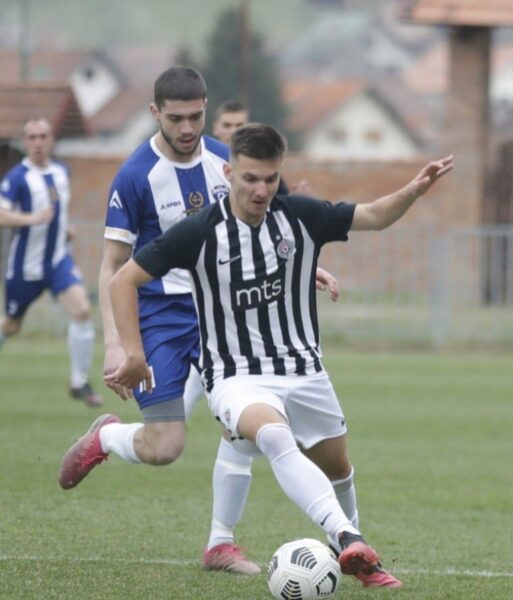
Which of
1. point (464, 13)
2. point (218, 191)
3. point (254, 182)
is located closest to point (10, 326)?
point (218, 191)

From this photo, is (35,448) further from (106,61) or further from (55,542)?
Result: (106,61)

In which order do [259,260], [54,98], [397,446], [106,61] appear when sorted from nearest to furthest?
[259,260], [397,446], [54,98], [106,61]

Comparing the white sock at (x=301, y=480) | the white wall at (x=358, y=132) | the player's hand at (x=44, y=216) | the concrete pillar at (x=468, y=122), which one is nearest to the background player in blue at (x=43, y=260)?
the player's hand at (x=44, y=216)

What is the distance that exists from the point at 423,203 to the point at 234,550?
2093 centimetres

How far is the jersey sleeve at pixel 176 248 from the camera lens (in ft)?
19.9

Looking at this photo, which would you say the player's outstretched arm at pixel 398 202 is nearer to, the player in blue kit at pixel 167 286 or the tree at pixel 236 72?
the player in blue kit at pixel 167 286

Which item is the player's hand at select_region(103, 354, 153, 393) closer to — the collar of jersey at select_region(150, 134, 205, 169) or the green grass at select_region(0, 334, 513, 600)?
the green grass at select_region(0, 334, 513, 600)

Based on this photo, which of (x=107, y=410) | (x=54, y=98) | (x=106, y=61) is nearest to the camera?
(x=107, y=410)

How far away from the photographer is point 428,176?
6156mm

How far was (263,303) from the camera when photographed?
20.5 feet

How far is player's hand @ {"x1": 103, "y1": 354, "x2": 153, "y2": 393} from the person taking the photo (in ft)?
20.1

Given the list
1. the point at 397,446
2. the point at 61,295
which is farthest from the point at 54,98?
the point at 397,446

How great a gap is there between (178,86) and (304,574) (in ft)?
7.74

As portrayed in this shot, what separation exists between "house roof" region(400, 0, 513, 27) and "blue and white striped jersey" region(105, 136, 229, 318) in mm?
19777
